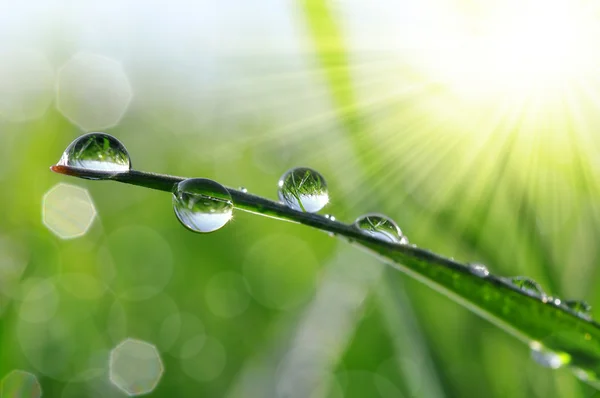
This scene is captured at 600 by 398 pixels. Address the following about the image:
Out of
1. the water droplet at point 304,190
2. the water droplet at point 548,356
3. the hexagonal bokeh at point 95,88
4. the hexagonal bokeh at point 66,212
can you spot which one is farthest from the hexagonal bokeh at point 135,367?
the hexagonal bokeh at point 95,88

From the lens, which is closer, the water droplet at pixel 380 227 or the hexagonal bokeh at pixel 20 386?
the water droplet at pixel 380 227

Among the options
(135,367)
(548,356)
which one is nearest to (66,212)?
(135,367)

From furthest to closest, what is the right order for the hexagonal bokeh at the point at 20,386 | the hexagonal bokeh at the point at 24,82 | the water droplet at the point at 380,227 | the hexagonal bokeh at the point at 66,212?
the hexagonal bokeh at the point at 24,82 < the hexagonal bokeh at the point at 66,212 < the hexagonal bokeh at the point at 20,386 < the water droplet at the point at 380,227

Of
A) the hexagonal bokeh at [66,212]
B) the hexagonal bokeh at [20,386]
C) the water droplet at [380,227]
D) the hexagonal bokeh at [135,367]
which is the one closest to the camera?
the water droplet at [380,227]

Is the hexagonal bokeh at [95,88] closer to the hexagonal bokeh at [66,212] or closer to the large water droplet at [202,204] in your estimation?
the hexagonal bokeh at [66,212]

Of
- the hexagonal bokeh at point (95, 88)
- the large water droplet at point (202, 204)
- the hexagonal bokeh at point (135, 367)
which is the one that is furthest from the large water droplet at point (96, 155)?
the hexagonal bokeh at point (95, 88)

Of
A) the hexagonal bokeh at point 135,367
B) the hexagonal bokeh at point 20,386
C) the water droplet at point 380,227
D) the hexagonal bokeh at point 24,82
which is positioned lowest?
the hexagonal bokeh at point 20,386

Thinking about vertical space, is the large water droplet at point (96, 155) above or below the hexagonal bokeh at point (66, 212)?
below
